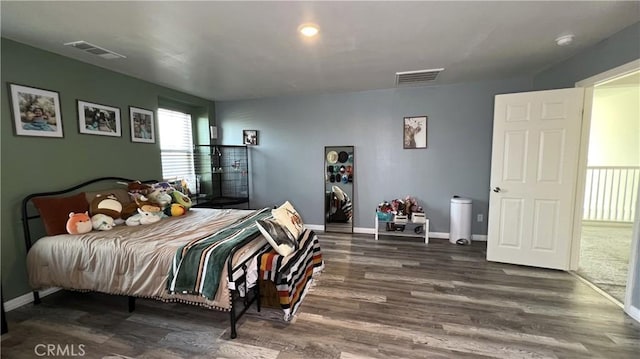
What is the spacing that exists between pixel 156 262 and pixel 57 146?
1.84 m

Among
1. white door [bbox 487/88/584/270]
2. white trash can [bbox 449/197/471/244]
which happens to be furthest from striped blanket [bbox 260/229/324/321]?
white trash can [bbox 449/197/471/244]

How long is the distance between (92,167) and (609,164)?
326 inches

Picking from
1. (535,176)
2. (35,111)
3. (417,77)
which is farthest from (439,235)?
(35,111)

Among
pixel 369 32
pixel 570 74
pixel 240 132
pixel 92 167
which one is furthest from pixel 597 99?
pixel 92 167

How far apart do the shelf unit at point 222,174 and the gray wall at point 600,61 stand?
4.78 m

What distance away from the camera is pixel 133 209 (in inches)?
117

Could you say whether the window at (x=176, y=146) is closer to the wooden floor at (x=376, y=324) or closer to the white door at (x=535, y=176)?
the wooden floor at (x=376, y=324)

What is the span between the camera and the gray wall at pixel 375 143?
13.5 ft

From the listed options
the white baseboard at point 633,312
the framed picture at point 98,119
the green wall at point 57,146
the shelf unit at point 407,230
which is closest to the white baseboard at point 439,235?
the shelf unit at point 407,230

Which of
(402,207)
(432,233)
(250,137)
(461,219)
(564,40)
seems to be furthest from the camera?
(250,137)

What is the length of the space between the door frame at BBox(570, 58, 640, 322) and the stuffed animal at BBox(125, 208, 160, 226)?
458 cm

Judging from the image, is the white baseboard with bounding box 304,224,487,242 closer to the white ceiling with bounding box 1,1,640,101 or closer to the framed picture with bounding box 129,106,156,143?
the white ceiling with bounding box 1,1,640,101

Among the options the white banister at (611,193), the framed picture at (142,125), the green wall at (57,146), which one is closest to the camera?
the green wall at (57,146)

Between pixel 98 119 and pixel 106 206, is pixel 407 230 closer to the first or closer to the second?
pixel 106 206
